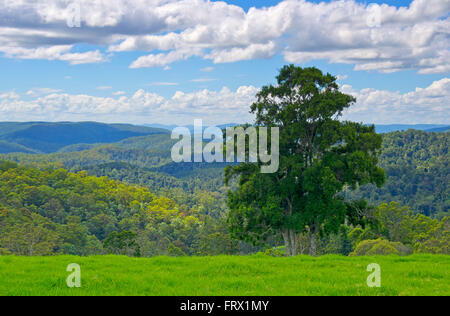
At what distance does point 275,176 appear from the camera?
26.2m

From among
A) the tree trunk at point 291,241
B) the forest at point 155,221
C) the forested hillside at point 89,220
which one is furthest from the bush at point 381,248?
the forested hillside at point 89,220

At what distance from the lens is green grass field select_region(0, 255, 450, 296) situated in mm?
9325

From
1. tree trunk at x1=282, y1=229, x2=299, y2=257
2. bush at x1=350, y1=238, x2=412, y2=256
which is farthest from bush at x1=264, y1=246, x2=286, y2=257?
bush at x1=350, y1=238, x2=412, y2=256

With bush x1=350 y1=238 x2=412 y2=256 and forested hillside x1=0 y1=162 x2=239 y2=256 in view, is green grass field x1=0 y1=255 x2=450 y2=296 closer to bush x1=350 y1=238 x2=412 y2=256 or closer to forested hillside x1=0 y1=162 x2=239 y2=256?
bush x1=350 y1=238 x2=412 y2=256

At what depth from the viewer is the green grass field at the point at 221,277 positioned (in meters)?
9.32

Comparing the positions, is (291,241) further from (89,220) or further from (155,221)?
(155,221)

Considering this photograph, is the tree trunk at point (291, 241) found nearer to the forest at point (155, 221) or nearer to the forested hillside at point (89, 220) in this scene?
the forest at point (155, 221)

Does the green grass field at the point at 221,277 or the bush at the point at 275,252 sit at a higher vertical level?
the green grass field at the point at 221,277

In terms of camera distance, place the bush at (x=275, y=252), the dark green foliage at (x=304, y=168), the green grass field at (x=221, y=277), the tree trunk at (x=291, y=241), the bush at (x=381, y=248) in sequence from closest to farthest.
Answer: the green grass field at (x=221, y=277), the dark green foliage at (x=304, y=168), the tree trunk at (x=291, y=241), the bush at (x=275, y=252), the bush at (x=381, y=248)

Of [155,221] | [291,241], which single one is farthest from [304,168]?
[155,221]

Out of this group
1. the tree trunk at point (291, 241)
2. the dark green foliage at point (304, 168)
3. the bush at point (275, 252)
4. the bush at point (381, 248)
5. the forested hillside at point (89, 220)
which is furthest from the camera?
the forested hillside at point (89, 220)

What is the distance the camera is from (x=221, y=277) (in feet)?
34.9
